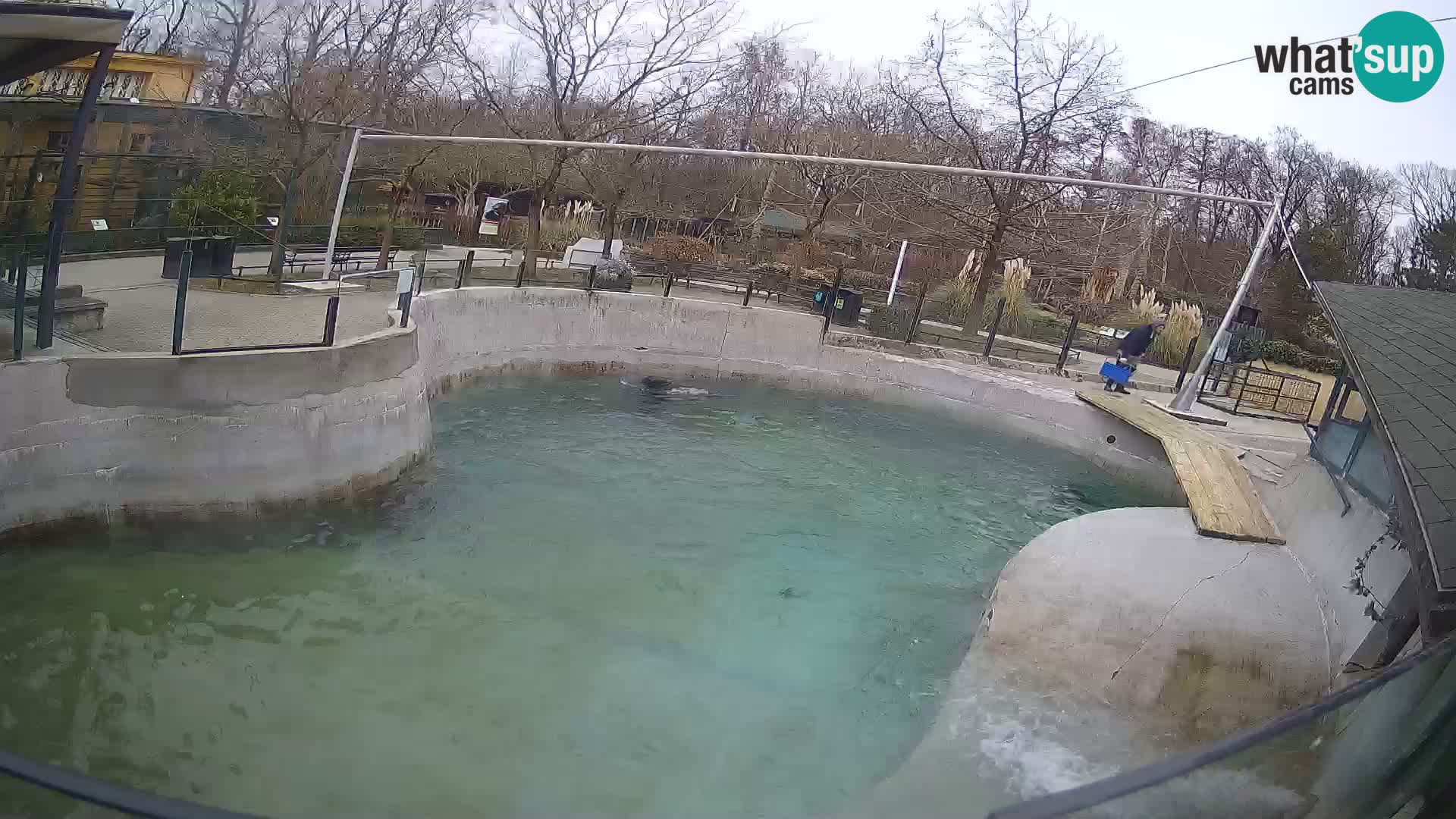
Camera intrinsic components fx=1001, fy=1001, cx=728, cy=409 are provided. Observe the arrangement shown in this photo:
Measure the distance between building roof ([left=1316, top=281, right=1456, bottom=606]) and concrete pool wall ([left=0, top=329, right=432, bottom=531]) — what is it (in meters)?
9.81

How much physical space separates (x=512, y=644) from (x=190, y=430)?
3913 mm

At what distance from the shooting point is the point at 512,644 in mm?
9250

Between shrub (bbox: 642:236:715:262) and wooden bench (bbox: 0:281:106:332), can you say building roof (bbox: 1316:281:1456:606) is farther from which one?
shrub (bbox: 642:236:715:262)

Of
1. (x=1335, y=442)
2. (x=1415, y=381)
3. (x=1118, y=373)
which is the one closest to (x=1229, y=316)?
(x=1118, y=373)

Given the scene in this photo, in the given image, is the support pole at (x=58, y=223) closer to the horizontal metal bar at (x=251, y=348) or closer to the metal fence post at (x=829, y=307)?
the horizontal metal bar at (x=251, y=348)

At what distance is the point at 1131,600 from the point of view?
28.1 feet

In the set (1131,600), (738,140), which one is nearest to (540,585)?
(1131,600)

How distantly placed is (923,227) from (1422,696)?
90.9ft

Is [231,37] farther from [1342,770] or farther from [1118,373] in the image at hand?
[1342,770]

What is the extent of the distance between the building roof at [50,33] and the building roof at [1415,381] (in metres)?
9.74

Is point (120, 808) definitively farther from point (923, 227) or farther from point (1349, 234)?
point (1349, 234)

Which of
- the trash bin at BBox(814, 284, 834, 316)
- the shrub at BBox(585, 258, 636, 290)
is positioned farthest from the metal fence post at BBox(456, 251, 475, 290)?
the trash bin at BBox(814, 284, 834, 316)

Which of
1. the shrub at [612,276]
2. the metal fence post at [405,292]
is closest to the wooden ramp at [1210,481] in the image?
the metal fence post at [405,292]

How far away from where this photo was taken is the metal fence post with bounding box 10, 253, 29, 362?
8883mm
